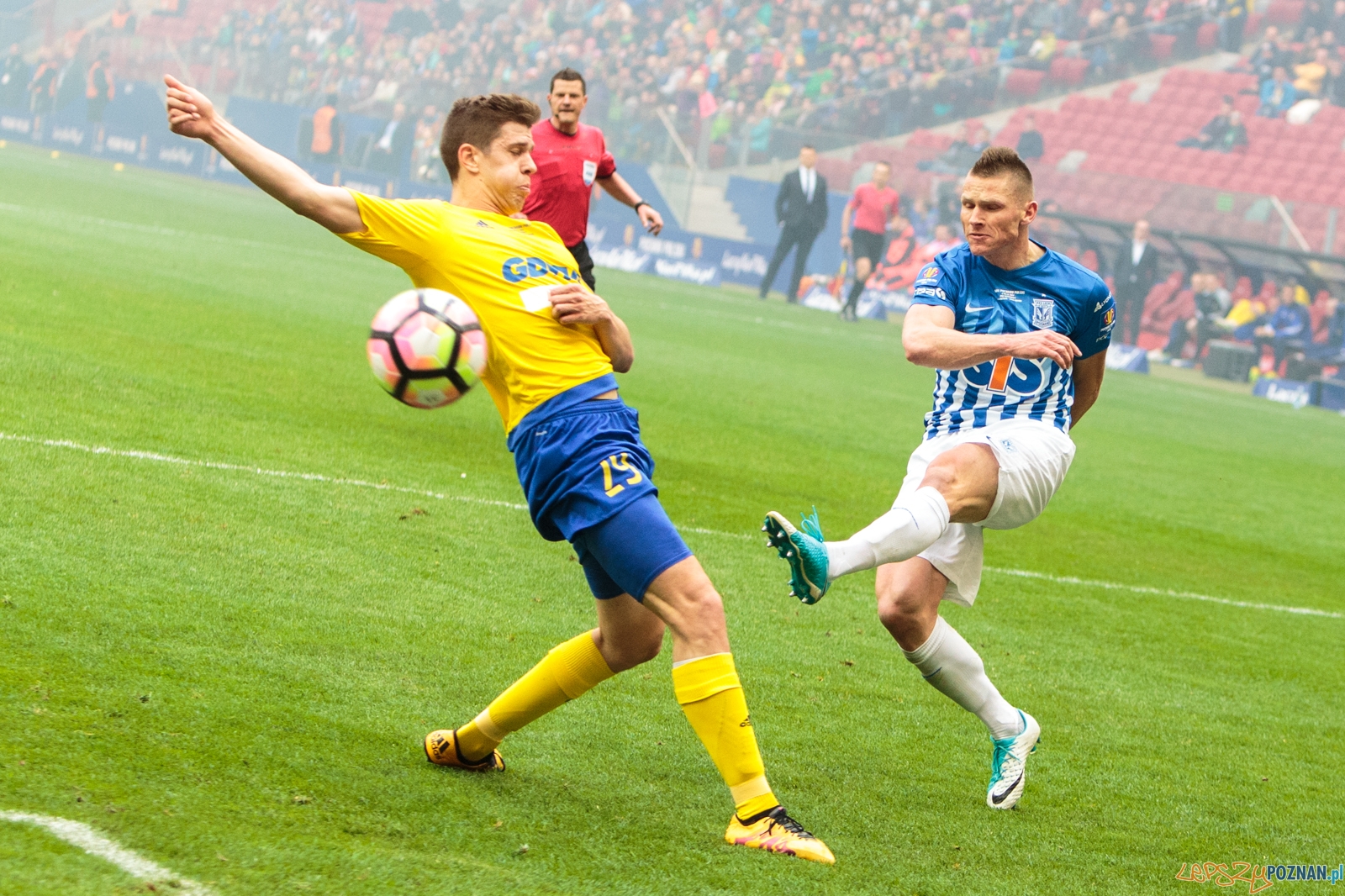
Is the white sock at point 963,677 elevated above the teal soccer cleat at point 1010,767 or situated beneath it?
elevated above

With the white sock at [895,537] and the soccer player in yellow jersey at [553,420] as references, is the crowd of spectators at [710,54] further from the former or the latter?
the soccer player in yellow jersey at [553,420]

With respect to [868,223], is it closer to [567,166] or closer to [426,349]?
[567,166]

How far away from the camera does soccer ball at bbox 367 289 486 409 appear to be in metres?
3.54

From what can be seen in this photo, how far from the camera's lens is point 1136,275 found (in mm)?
24547

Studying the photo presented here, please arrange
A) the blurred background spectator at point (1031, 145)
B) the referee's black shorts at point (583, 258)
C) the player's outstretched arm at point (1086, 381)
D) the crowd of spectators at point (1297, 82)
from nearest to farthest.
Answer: the player's outstretched arm at point (1086, 381)
the referee's black shorts at point (583, 258)
the crowd of spectators at point (1297, 82)
the blurred background spectator at point (1031, 145)

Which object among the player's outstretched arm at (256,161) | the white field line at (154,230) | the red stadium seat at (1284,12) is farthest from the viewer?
the red stadium seat at (1284,12)

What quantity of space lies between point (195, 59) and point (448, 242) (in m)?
42.1

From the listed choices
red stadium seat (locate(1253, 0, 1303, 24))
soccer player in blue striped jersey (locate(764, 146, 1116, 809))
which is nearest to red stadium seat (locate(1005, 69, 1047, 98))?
red stadium seat (locate(1253, 0, 1303, 24))

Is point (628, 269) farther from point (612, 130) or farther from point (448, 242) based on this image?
point (448, 242)

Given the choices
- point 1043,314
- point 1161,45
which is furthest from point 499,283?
point 1161,45

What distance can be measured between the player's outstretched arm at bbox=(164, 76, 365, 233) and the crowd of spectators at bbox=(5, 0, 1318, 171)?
27899 mm

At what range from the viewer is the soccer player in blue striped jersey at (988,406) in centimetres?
432

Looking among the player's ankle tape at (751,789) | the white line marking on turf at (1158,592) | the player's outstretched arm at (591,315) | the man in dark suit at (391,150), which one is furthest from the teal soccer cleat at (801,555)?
the man in dark suit at (391,150)

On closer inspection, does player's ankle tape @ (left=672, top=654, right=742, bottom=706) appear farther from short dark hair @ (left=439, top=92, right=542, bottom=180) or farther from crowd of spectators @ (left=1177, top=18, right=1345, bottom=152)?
crowd of spectators @ (left=1177, top=18, right=1345, bottom=152)
